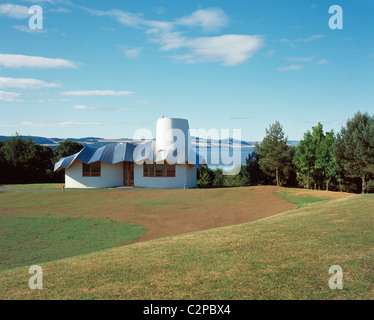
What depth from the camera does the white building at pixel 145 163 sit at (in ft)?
115

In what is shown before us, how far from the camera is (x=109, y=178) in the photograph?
119ft

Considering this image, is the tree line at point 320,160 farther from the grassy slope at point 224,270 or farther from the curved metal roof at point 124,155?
the grassy slope at point 224,270

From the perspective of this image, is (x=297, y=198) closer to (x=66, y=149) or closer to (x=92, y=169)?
(x=92, y=169)

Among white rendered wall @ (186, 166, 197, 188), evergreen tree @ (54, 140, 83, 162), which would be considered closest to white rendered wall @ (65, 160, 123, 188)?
white rendered wall @ (186, 166, 197, 188)

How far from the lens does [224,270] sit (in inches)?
Answer: 279

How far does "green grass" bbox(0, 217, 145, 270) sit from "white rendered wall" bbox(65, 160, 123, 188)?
1713 cm

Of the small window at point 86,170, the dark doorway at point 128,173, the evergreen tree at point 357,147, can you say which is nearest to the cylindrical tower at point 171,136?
the dark doorway at point 128,173

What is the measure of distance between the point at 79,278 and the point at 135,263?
1.42 metres

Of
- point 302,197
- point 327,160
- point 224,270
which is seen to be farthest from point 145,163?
point 224,270

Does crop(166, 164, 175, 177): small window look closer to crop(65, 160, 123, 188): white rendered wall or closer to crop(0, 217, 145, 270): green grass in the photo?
crop(65, 160, 123, 188): white rendered wall

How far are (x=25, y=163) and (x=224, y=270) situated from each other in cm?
4671

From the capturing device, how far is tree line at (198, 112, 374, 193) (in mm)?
33125
